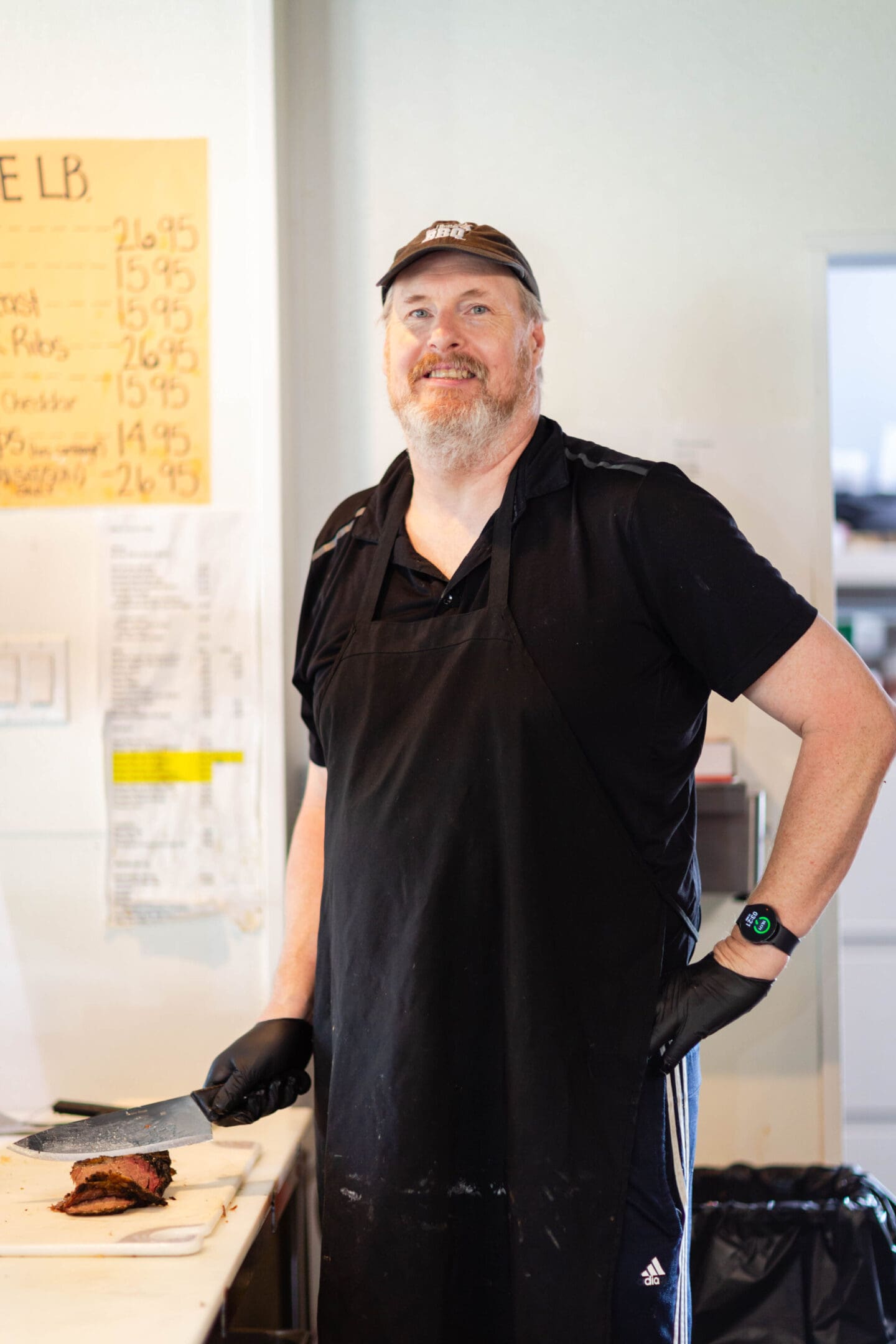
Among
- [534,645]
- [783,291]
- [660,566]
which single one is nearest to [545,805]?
[534,645]

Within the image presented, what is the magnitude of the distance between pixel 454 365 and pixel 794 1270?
146 cm

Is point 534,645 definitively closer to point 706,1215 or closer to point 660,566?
point 660,566

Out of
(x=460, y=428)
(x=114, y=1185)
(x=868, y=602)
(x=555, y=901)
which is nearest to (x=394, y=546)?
(x=460, y=428)

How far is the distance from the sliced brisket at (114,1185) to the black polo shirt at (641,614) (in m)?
0.57

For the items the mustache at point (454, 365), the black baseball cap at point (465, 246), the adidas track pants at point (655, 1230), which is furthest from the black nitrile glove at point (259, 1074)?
the black baseball cap at point (465, 246)

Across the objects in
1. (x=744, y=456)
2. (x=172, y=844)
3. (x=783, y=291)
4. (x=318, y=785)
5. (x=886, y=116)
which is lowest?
(x=172, y=844)

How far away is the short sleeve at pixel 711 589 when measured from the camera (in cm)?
119

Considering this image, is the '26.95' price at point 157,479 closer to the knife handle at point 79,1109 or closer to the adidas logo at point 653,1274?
the knife handle at point 79,1109

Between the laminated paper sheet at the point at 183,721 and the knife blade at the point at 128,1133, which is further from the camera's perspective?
the laminated paper sheet at the point at 183,721

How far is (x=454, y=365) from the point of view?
4.40 ft

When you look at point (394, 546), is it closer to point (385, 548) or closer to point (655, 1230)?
point (385, 548)

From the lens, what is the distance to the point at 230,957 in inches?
71.6

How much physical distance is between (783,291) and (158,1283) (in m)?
1.72

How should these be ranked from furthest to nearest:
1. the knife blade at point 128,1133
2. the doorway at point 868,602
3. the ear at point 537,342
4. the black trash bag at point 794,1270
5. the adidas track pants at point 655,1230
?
the doorway at point 868,602 → the black trash bag at point 794,1270 → the ear at point 537,342 → the knife blade at point 128,1133 → the adidas track pants at point 655,1230
